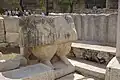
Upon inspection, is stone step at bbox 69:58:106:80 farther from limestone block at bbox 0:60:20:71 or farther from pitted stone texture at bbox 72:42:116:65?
limestone block at bbox 0:60:20:71

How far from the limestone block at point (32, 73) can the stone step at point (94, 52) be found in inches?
36.0

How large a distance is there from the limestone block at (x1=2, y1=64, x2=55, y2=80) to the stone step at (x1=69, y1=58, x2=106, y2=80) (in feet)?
1.72

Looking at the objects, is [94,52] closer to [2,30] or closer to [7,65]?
[7,65]

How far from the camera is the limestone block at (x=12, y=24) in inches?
149

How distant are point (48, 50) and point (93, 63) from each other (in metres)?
0.84

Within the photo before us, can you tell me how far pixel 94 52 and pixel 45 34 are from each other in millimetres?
988

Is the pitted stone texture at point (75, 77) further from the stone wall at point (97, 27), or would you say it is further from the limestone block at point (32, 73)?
the stone wall at point (97, 27)

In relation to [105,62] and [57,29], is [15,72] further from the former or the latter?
[105,62]

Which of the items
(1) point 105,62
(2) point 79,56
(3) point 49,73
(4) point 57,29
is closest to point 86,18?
(2) point 79,56

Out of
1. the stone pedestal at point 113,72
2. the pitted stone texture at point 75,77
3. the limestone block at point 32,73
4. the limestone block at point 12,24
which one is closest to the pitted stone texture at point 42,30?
the limestone block at point 32,73

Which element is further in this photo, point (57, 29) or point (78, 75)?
point (78, 75)

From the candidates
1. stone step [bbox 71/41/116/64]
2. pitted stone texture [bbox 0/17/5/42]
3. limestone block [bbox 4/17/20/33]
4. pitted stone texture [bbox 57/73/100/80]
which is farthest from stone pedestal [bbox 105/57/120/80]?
pitted stone texture [bbox 0/17/5/42]

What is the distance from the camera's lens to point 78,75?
108 inches

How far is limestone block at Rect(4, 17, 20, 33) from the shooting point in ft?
12.4
